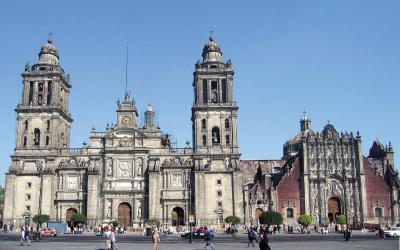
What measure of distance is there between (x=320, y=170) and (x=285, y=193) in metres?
6.09

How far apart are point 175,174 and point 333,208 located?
2358cm

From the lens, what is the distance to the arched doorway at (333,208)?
248 ft

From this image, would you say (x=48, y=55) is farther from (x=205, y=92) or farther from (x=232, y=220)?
(x=232, y=220)

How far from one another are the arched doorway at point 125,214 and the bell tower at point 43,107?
13125mm

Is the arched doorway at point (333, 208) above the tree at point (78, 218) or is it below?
above

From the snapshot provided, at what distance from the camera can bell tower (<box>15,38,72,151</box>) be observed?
75562 millimetres

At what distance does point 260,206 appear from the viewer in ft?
250

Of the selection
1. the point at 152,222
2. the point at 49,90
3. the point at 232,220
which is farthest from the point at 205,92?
the point at 49,90

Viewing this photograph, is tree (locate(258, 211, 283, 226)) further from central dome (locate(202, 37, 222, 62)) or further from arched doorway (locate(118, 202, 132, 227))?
central dome (locate(202, 37, 222, 62))

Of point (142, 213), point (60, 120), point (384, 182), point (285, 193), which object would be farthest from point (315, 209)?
point (60, 120)

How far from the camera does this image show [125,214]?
2943 inches

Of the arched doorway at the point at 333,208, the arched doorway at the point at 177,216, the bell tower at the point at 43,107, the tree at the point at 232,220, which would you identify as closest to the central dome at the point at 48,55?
the bell tower at the point at 43,107

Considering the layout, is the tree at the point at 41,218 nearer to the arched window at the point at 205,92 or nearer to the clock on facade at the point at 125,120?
the clock on facade at the point at 125,120

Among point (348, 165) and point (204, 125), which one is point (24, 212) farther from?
point (348, 165)
